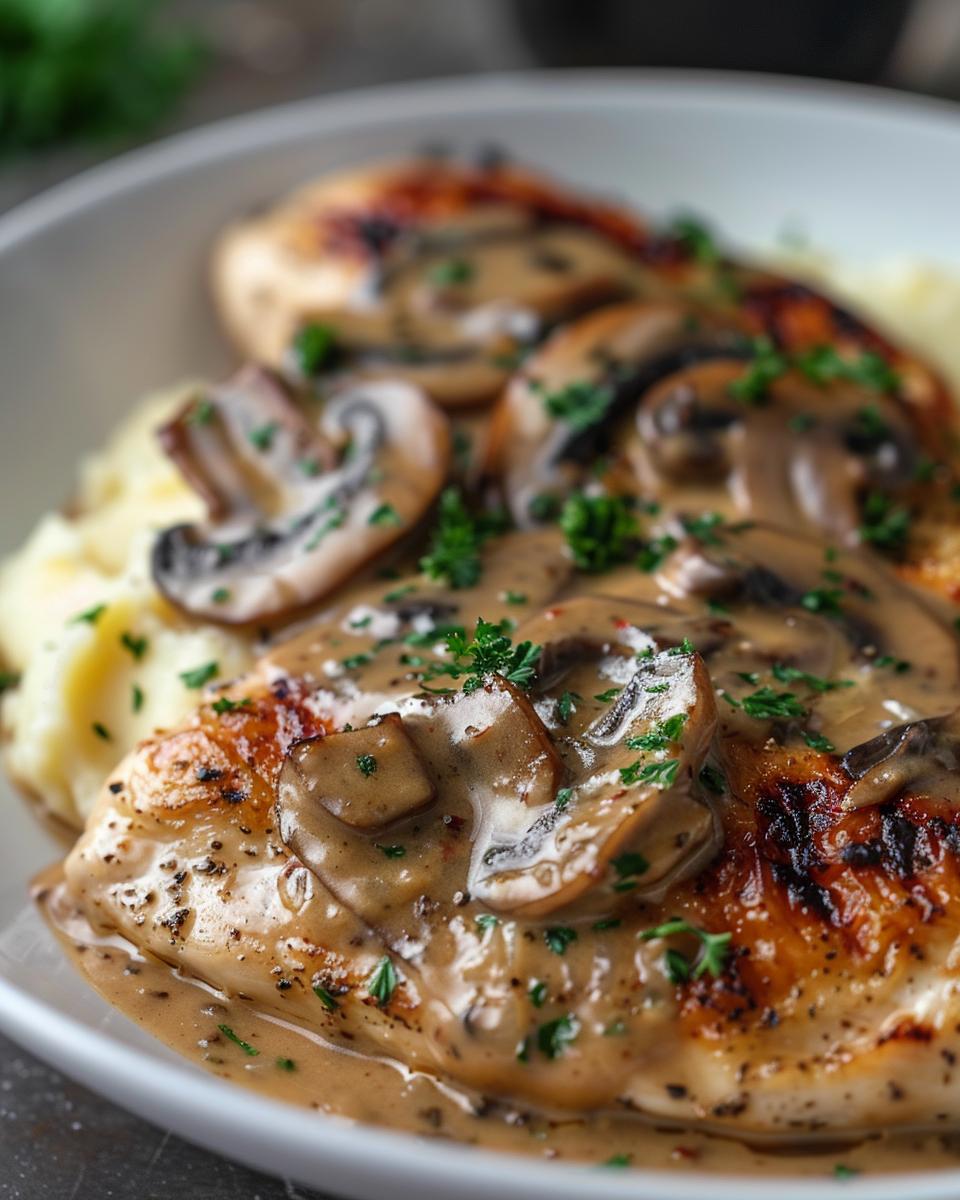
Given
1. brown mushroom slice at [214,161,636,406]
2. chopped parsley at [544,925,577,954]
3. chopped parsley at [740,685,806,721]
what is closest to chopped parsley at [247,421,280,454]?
brown mushroom slice at [214,161,636,406]

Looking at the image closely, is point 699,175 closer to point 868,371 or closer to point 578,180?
point 578,180

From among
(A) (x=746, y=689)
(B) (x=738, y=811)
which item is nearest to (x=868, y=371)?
(A) (x=746, y=689)

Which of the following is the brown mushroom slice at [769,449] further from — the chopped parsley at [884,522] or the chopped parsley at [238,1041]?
the chopped parsley at [238,1041]

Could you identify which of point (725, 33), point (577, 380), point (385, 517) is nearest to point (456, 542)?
point (385, 517)

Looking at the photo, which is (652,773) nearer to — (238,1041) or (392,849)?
(392,849)

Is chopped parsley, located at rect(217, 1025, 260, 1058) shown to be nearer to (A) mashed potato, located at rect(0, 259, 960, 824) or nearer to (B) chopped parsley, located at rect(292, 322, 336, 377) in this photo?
(A) mashed potato, located at rect(0, 259, 960, 824)
